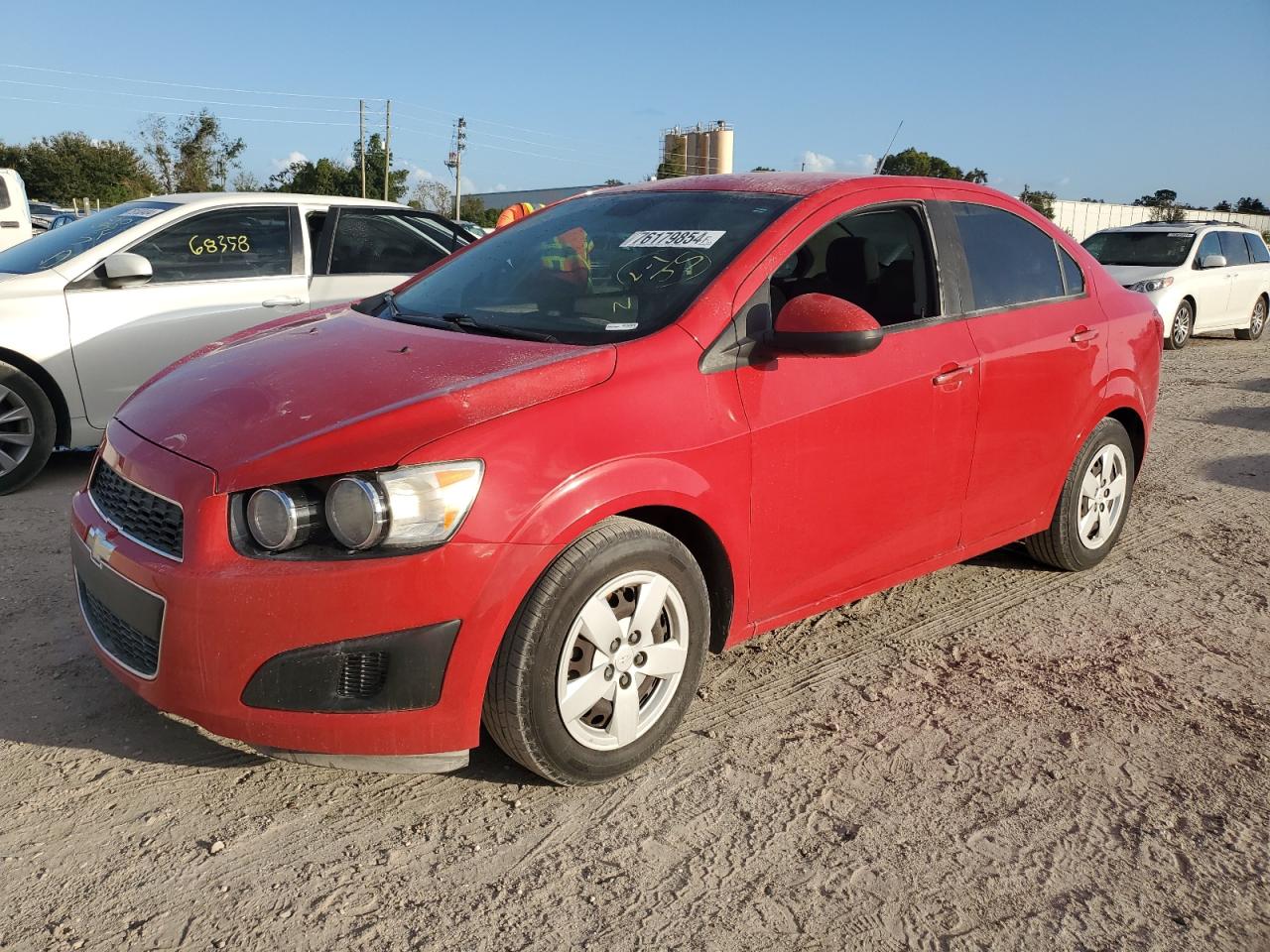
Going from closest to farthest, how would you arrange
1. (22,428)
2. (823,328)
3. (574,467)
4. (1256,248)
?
(574,467) → (823,328) → (22,428) → (1256,248)

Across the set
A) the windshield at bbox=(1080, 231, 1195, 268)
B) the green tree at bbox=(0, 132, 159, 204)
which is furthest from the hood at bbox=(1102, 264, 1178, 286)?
the green tree at bbox=(0, 132, 159, 204)

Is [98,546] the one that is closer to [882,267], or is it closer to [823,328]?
[823,328]

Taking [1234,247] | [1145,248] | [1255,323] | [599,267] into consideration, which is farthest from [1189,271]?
[599,267]

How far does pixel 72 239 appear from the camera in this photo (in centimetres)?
613

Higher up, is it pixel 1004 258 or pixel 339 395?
pixel 1004 258

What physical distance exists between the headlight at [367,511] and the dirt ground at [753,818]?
2.53 ft

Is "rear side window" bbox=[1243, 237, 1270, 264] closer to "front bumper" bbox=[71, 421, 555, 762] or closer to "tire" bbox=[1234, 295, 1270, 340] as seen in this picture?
"tire" bbox=[1234, 295, 1270, 340]

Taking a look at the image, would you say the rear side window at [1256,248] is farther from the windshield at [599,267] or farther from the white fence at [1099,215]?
the white fence at [1099,215]

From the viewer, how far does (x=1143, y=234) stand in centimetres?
1391

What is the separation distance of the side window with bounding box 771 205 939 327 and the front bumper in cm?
175

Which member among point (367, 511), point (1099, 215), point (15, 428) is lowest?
point (15, 428)

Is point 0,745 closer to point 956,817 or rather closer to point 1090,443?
point 956,817

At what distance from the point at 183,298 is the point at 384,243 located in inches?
56.6

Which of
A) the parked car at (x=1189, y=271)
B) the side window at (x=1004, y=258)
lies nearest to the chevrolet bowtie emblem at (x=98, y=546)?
the side window at (x=1004, y=258)
